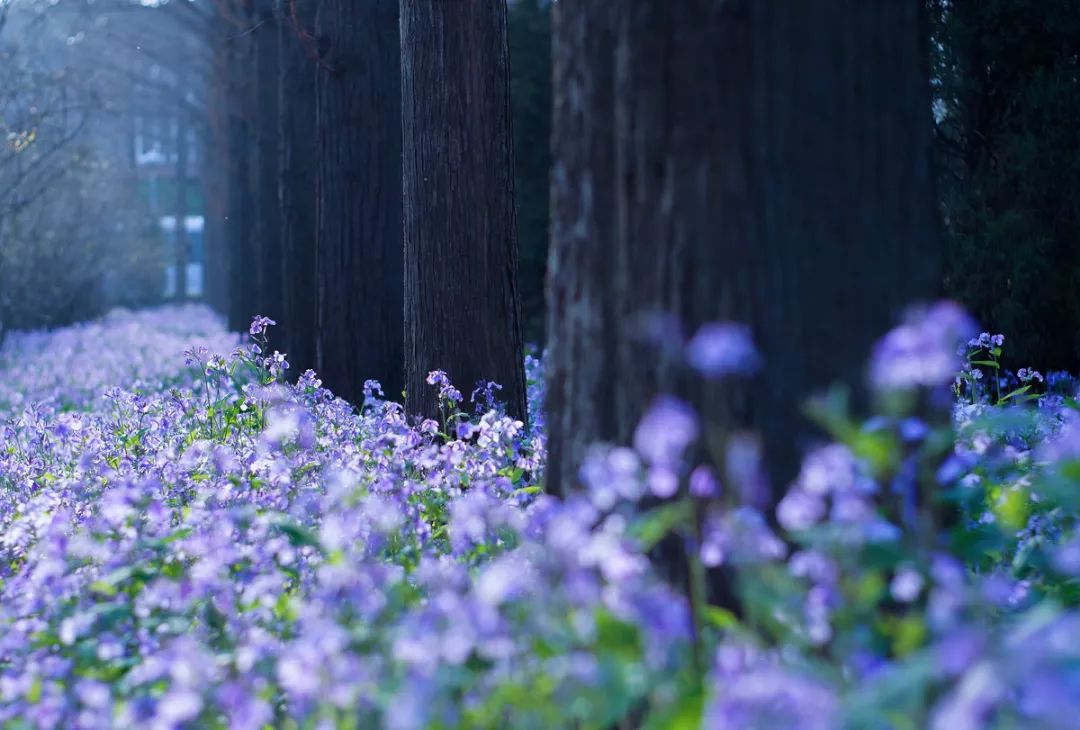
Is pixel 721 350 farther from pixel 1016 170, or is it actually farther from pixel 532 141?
pixel 532 141

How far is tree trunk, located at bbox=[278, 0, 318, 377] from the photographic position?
446 inches

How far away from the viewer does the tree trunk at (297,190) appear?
37.2ft

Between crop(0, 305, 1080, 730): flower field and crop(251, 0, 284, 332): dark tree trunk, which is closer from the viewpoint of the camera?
crop(0, 305, 1080, 730): flower field

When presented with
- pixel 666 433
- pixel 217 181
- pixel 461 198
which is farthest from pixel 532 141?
pixel 217 181

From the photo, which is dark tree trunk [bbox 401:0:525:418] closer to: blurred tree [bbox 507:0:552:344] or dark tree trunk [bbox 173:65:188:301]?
blurred tree [bbox 507:0:552:344]

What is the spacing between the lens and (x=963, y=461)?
141 inches

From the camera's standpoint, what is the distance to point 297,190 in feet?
37.7

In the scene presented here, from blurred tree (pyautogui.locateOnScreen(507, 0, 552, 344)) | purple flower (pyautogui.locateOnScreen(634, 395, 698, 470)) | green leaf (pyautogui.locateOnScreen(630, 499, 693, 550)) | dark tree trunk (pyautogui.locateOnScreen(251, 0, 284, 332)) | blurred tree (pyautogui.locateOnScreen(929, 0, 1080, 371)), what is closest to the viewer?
purple flower (pyautogui.locateOnScreen(634, 395, 698, 470))

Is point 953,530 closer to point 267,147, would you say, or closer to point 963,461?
point 963,461

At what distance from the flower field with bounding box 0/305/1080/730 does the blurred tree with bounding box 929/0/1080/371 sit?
4826 millimetres

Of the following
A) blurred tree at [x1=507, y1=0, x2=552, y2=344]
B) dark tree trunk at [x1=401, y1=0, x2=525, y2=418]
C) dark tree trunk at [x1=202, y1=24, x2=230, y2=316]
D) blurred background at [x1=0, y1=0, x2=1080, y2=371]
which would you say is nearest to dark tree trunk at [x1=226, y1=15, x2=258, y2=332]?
blurred background at [x1=0, y1=0, x2=1080, y2=371]

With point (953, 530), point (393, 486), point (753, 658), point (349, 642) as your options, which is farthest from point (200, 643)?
point (953, 530)

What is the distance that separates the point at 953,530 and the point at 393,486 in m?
2.17

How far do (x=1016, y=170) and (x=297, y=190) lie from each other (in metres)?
5.90
